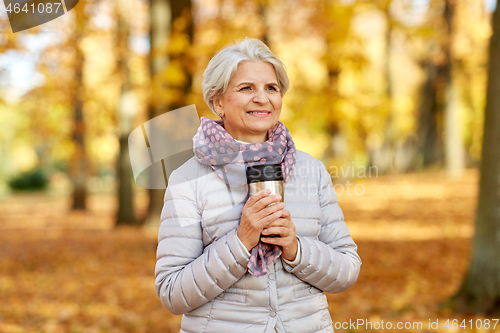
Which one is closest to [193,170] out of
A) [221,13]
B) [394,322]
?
[394,322]

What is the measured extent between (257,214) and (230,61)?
27.4 inches

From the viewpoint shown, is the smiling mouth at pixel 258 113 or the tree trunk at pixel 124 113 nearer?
the smiling mouth at pixel 258 113

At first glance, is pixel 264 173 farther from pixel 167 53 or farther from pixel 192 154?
pixel 167 53

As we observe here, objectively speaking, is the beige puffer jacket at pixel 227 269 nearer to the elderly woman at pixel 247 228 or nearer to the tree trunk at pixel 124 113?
the elderly woman at pixel 247 228

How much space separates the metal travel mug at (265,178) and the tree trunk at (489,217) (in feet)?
12.6

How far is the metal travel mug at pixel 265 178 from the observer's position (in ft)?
5.70

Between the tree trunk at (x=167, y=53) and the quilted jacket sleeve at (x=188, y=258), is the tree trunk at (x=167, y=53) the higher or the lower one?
the higher one

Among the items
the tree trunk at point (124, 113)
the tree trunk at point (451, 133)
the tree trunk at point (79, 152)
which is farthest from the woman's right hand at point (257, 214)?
the tree trunk at point (451, 133)

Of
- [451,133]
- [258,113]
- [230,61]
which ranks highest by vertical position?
[230,61]

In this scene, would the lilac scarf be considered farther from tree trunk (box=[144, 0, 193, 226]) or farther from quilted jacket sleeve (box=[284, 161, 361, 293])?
tree trunk (box=[144, 0, 193, 226])

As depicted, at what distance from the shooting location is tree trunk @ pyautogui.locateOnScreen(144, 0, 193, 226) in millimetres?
7238

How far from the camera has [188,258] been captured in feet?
6.04

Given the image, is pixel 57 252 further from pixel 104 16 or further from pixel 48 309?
pixel 104 16

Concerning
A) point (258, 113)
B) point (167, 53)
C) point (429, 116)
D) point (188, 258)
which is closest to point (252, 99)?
point (258, 113)
